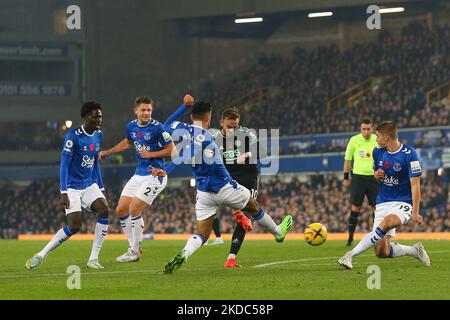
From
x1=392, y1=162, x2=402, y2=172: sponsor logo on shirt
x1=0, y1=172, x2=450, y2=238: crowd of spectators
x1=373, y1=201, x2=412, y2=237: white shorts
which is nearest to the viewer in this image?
x1=373, y1=201, x2=412, y2=237: white shorts

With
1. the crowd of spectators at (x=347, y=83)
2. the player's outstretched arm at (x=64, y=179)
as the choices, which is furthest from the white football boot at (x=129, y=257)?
the crowd of spectators at (x=347, y=83)

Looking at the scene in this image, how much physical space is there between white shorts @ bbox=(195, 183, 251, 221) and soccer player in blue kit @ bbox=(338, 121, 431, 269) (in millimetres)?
1598

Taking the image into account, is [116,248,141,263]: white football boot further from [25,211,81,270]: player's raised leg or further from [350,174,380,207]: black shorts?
[350,174,380,207]: black shorts

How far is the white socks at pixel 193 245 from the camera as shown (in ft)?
44.4

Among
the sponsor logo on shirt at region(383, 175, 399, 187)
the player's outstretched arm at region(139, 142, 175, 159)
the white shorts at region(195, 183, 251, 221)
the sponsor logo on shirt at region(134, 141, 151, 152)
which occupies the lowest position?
the white shorts at region(195, 183, 251, 221)

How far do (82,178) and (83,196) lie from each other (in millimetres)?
264

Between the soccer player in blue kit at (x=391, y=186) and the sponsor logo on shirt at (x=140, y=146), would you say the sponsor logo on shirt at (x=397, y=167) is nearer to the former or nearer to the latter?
the soccer player in blue kit at (x=391, y=186)

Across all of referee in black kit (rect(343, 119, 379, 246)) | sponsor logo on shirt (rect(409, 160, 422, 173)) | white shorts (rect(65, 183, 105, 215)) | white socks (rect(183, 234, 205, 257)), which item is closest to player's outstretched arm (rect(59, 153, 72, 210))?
white shorts (rect(65, 183, 105, 215))

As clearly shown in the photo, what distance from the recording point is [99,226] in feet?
52.0

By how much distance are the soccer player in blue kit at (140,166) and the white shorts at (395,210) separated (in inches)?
142

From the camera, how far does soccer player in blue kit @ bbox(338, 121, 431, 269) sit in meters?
14.1

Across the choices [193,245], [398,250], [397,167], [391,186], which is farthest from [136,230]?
[397,167]

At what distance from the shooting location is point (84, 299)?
35.7 ft

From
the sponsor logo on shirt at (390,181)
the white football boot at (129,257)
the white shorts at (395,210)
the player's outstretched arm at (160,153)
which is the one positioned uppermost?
the player's outstretched arm at (160,153)
